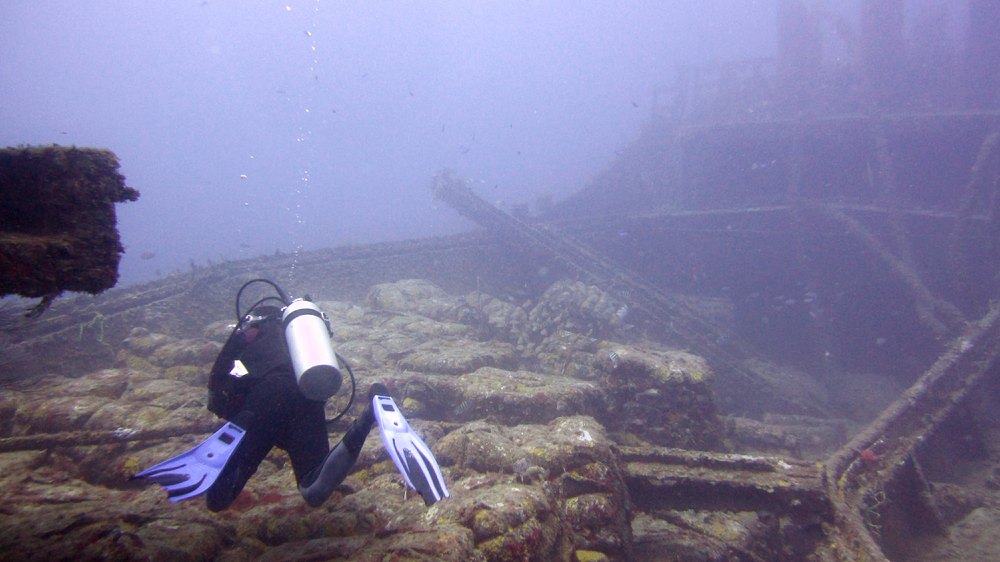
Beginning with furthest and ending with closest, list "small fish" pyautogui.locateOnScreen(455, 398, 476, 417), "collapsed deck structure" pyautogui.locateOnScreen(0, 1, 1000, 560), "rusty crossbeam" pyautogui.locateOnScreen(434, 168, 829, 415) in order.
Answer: "rusty crossbeam" pyautogui.locateOnScreen(434, 168, 829, 415), "small fish" pyautogui.locateOnScreen(455, 398, 476, 417), "collapsed deck structure" pyautogui.locateOnScreen(0, 1, 1000, 560)

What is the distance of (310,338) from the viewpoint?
3.60 meters

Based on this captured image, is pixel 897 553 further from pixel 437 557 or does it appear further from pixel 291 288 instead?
pixel 291 288

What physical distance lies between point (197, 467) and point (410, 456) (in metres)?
1.43

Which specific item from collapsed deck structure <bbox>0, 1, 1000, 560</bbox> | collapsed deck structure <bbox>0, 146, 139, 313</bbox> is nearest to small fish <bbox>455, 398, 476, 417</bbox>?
collapsed deck structure <bbox>0, 1, 1000, 560</bbox>

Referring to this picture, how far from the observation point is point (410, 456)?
3256mm

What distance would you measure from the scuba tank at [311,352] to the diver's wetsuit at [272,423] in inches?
7.2

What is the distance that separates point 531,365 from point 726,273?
9622 millimetres

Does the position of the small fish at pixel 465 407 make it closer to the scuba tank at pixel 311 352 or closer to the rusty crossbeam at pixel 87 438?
the scuba tank at pixel 311 352

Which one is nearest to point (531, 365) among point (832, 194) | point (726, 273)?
point (726, 273)

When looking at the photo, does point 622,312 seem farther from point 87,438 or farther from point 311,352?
point 87,438

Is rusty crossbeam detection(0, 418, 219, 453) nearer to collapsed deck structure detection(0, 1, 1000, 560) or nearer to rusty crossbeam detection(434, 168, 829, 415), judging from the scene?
collapsed deck structure detection(0, 1, 1000, 560)

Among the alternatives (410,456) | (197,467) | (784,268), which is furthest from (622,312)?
(197,467)

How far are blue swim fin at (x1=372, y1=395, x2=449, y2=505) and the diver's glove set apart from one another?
0.60 ft

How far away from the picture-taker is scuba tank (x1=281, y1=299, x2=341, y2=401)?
3352 millimetres
